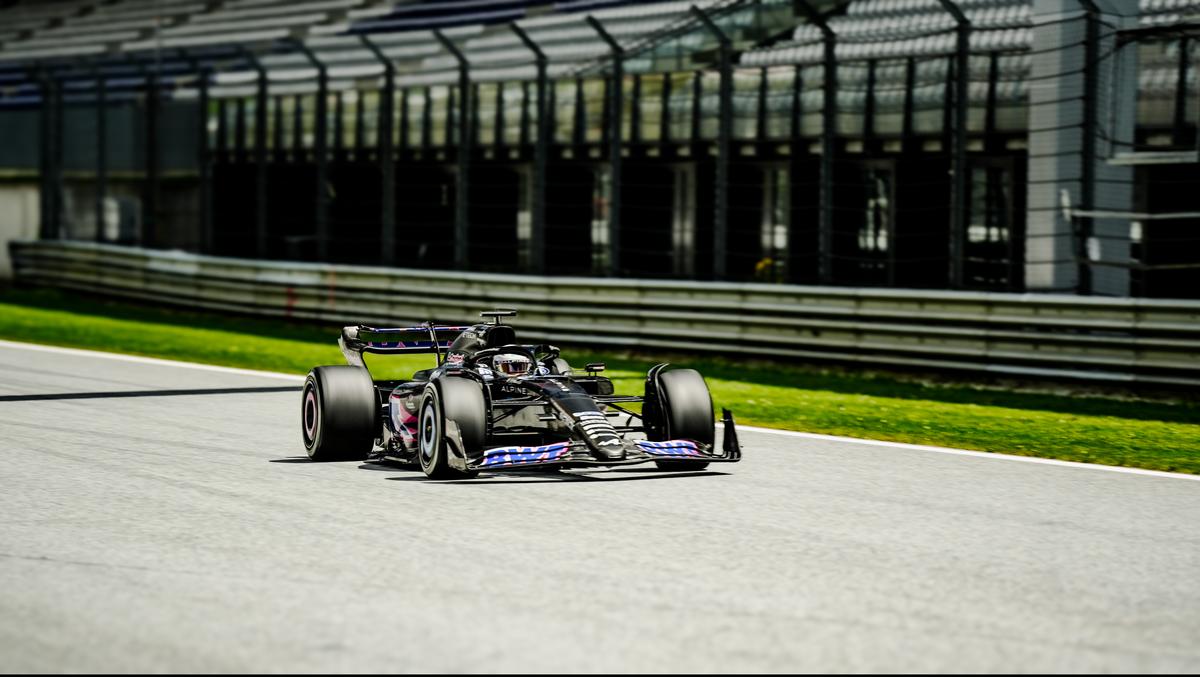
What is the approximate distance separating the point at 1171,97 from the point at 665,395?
8704 millimetres

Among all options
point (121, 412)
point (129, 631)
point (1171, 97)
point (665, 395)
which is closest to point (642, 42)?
point (1171, 97)

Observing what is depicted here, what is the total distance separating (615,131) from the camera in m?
18.7

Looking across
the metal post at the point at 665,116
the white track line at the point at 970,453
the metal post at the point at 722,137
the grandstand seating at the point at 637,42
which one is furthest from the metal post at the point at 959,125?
the metal post at the point at 665,116

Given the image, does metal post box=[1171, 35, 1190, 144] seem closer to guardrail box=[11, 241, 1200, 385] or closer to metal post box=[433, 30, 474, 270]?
guardrail box=[11, 241, 1200, 385]

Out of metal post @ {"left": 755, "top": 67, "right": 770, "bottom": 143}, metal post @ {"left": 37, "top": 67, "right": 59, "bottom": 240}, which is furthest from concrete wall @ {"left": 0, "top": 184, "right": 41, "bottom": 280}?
metal post @ {"left": 755, "top": 67, "right": 770, "bottom": 143}

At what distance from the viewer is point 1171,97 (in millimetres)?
16531

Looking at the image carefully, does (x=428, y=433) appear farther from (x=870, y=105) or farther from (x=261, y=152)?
(x=261, y=152)

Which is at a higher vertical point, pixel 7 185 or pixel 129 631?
pixel 7 185

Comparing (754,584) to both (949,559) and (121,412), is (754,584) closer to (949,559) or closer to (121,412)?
(949,559)

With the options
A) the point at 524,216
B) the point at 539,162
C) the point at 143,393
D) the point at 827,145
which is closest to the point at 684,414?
the point at 143,393

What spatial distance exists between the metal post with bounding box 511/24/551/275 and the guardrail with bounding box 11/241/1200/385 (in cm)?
44

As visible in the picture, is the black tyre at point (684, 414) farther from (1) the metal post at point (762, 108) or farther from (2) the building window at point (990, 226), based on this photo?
(1) the metal post at point (762, 108)

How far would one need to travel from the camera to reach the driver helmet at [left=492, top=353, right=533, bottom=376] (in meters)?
10.1

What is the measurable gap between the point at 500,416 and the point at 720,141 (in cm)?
847
